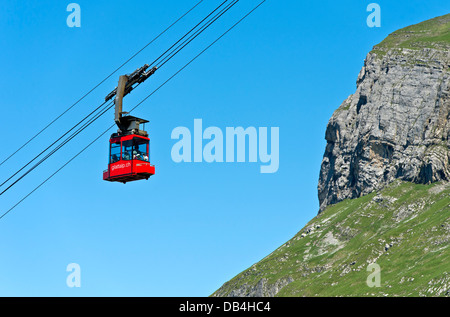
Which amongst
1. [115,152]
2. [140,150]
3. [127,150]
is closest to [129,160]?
[127,150]

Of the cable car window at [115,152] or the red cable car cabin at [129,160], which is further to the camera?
the cable car window at [115,152]

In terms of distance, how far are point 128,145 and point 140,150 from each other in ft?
4.21

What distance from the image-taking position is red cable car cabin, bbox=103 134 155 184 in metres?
74.8

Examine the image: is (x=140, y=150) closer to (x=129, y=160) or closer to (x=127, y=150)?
(x=127, y=150)

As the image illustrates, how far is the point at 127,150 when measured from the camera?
7550 centimetres

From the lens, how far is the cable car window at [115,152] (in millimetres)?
75938

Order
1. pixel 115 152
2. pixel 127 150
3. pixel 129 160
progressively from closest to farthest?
1. pixel 129 160
2. pixel 127 150
3. pixel 115 152

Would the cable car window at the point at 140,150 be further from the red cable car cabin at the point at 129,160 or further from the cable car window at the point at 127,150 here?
the cable car window at the point at 127,150

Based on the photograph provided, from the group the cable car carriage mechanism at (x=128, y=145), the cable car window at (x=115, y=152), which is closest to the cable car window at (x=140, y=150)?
the cable car carriage mechanism at (x=128, y=145)

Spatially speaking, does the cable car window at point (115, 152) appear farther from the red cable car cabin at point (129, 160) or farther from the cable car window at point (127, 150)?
the cable car window at point (127, 150)

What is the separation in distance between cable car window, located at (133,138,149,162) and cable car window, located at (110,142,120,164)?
1.93m

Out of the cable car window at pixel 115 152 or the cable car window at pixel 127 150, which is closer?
the cable car window at pixel 127 150
